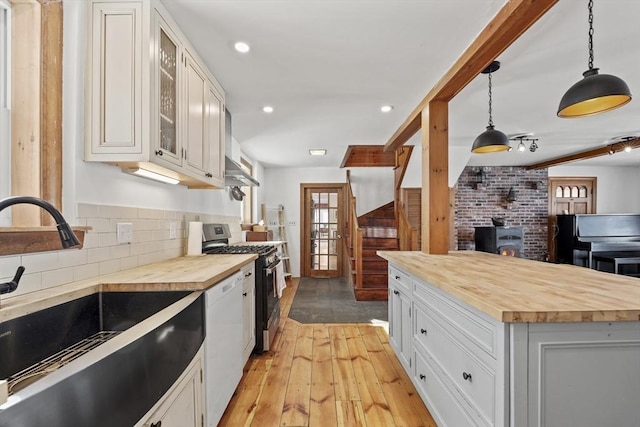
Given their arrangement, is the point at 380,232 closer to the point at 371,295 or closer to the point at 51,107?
the point at 371,295

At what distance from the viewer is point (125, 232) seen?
1.75m

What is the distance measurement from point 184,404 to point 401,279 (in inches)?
66.1

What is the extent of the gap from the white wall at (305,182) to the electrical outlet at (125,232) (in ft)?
15.6

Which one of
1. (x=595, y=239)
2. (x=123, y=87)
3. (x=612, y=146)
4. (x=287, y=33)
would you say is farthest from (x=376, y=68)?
(x=595, y=239)

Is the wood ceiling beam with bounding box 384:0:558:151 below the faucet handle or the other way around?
the other way around

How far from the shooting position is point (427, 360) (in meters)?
1.81

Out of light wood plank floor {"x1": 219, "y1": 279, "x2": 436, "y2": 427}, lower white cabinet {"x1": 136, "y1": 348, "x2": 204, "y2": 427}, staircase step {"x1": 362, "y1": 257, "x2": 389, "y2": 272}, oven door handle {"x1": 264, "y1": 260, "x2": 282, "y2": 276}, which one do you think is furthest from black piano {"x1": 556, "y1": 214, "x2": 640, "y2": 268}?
lower white cabinet {"x1": 136, "y1": 348, "x2": 204, "y2": 427}

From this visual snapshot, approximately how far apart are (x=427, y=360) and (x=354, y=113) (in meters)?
2.54

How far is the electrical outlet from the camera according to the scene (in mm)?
1711

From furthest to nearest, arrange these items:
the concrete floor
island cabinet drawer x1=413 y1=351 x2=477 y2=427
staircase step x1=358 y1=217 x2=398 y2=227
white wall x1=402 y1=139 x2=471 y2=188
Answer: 1. staircase step x1=358 y1=217 x2=398 y2=227
2. white wall x1=402 y1=139 x2=471 y2=188
3. the concrete floor
4. island cabinet drawer x1=413 y1=351 x2=477 y2=427

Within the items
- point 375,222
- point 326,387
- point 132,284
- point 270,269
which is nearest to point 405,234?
point 375,222

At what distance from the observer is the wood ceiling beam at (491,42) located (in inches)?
62.7

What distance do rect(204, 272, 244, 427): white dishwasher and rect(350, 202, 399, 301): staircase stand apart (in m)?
2.77

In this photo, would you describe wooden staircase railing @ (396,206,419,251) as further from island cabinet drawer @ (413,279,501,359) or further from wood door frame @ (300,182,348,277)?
island cabinet drawer @ (413,279,501,359)
